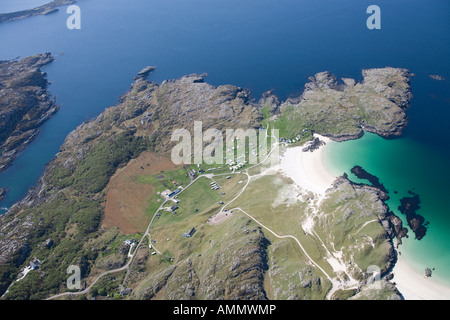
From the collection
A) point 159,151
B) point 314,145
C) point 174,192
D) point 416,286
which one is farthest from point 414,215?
point 159,151

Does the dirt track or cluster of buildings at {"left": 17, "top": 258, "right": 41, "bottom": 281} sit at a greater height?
the dirt track

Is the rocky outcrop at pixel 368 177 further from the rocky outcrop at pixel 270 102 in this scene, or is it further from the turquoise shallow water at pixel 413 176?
the rocky outcrop at pixel 270 102

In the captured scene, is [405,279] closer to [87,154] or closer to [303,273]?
[303,273]

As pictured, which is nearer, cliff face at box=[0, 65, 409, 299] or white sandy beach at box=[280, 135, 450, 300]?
white sandy beach at box=[280, 135, 450, 300]

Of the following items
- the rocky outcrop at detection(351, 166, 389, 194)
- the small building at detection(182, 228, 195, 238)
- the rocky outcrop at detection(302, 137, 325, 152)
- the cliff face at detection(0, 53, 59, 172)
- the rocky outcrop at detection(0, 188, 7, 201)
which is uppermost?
the cliff face at detection(0, 53, 59, 172)

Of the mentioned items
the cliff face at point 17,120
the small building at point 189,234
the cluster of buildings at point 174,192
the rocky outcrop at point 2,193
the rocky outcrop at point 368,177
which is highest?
the cliff face at point 17,120

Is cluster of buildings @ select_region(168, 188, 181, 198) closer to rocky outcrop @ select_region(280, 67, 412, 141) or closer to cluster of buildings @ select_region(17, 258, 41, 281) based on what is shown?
cluster of buildings @ select_region(17, 258, 41, 281)

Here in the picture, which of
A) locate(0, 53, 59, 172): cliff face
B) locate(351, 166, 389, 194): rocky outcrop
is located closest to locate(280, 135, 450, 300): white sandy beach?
locate(351, 166, 389, 194): rocky outcrop

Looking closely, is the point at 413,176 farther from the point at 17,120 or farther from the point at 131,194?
the point at 17,120

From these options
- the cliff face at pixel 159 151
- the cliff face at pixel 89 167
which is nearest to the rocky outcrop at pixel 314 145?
the cliff face at pixel 159 151
